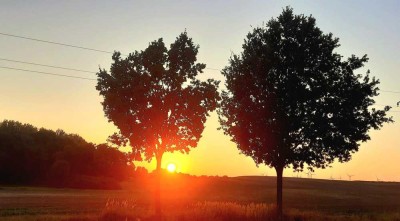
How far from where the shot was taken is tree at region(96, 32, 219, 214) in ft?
109

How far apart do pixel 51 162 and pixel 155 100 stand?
223 feet

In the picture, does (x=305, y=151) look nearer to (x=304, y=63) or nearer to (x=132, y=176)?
(x=304, y=63)

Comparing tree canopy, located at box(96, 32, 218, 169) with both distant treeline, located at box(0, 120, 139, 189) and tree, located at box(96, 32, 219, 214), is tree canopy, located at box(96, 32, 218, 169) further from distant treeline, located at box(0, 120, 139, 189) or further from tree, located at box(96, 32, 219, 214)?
distant treeline, located at box(0, 120, 139, 189)

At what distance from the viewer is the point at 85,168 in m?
97.3

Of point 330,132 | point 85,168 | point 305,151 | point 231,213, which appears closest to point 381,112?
point 330,132

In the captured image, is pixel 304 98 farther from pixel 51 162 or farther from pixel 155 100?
pixel 51 162

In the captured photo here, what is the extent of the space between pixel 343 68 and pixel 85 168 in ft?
246

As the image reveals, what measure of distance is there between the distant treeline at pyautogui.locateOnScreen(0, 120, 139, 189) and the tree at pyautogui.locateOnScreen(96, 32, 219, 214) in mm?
49907

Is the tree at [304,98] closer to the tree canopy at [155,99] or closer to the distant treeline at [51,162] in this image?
the tree canopy at [155,99]

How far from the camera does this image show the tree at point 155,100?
109ft

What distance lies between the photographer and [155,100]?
33531mm

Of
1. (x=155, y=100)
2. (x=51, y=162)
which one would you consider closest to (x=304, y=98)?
(x=155, y=100)

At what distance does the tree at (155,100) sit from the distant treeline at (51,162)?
164 feet

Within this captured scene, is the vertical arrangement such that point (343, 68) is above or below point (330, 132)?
above
